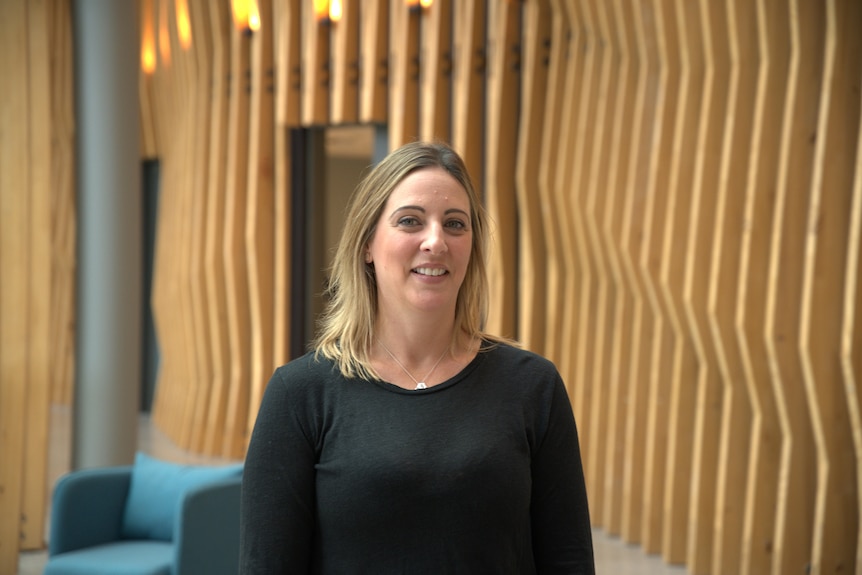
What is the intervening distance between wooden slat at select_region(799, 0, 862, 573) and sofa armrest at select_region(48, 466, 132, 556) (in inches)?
139

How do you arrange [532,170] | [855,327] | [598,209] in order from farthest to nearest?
1. [532,170]
2. [598,209]
3. [855,327]

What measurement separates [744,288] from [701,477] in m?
1.16

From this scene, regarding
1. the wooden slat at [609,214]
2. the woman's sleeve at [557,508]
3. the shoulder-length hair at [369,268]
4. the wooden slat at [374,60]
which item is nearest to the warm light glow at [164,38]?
the wooden slat at [374,60]

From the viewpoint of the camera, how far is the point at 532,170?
7.13 meters

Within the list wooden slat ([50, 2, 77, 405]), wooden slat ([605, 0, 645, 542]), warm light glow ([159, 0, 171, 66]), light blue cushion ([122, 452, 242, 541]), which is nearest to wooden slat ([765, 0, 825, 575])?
wooden slat ([605, 0, 645, 542])

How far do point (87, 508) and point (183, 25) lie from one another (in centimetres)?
641

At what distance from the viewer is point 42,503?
19.7 feet

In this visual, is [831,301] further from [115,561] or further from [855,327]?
[115,561]

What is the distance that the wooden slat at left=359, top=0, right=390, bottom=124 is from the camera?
311 inches

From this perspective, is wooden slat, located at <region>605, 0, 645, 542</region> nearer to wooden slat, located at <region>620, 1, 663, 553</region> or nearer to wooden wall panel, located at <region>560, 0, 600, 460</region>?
wooden slat, located at <region>620, 1, 663, 553</region>

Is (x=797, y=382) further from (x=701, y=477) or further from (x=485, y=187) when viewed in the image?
(x=485, y=187)

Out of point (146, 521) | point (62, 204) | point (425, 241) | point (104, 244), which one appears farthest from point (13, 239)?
point (62, 204)

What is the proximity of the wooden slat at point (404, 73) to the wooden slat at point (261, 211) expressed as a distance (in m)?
1.57

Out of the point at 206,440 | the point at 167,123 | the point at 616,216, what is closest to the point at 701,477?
the point at 616,216
